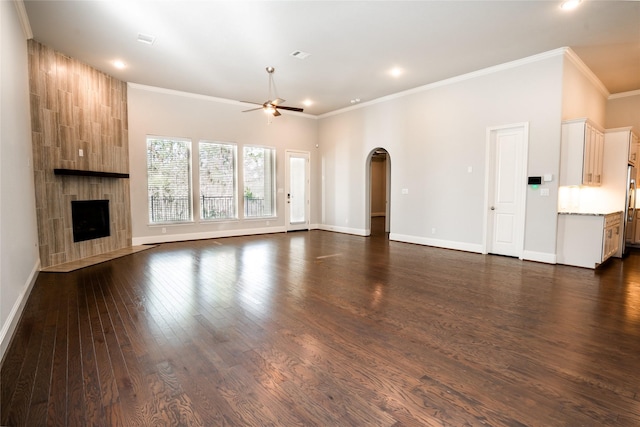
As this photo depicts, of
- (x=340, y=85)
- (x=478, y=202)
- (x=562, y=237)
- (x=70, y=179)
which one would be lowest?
(x=562, y=237)

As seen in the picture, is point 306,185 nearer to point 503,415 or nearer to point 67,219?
point 67,219

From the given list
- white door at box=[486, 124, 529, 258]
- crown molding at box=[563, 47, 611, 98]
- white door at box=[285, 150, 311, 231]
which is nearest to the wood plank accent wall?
white door at box=[285, 150, 311, 231]

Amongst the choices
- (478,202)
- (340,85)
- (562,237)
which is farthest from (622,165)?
(340,85)

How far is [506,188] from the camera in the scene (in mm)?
5879

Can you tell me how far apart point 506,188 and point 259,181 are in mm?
5971

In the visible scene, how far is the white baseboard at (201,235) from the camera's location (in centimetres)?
707

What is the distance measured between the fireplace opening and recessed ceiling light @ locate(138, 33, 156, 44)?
300 centimetres

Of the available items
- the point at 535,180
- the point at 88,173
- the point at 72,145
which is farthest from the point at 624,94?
the point at 72,145

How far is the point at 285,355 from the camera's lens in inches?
92.5

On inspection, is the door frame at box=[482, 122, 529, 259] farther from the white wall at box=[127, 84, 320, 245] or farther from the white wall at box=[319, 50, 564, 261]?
the white wall at box=[127, 84, 320, 245]

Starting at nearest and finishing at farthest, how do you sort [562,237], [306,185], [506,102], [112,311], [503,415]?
[503,415]
[112,311]
[562,237]
[506,102]
[306,185]

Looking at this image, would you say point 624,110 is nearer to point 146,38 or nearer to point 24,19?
point 146,38

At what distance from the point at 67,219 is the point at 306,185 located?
5.91 m

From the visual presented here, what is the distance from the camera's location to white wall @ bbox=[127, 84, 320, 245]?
691 centimetres
